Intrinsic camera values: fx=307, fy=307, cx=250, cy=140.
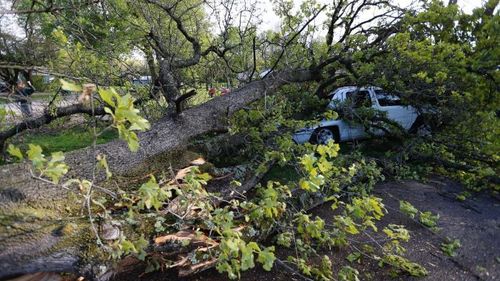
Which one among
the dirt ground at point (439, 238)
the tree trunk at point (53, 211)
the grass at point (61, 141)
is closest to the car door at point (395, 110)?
the dirt ground at point (439, 238)

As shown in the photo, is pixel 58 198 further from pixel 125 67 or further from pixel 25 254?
pixel 125 67

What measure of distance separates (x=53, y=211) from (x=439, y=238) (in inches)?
164

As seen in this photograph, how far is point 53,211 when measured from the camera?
227 cm

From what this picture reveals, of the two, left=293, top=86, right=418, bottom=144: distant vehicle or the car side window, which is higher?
the car side window

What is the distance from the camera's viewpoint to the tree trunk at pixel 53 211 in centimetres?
191

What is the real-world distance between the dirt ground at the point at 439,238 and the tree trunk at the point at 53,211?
35.0 inches

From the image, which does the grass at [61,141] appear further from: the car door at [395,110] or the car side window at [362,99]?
the car door at [395,110]

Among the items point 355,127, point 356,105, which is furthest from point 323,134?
point 356,105

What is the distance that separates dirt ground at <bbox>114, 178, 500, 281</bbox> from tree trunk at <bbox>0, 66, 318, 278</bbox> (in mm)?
889

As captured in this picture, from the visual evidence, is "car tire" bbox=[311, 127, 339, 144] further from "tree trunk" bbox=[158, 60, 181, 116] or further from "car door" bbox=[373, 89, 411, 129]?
"tree trunk" bbox=[158, 60, 181, 116]

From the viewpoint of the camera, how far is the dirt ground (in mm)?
3068

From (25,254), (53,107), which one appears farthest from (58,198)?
(53,107)

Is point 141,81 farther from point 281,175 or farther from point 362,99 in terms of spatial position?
point 362,99

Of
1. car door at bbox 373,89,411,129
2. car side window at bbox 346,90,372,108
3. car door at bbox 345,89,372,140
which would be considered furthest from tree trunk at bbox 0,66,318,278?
car door at bbox 373,89,411,129
